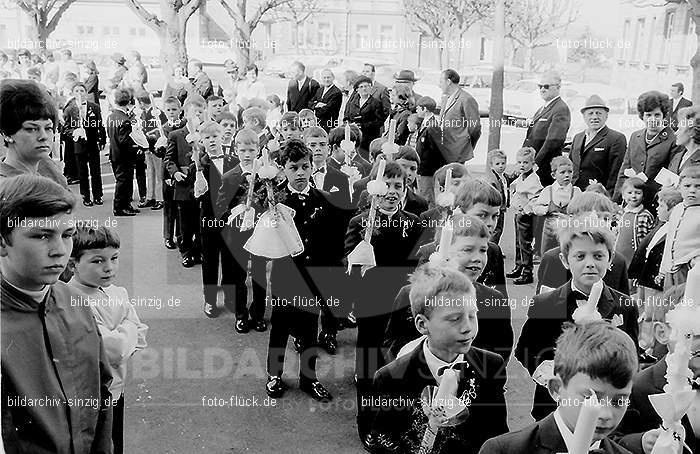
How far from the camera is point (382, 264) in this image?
436 centimetres

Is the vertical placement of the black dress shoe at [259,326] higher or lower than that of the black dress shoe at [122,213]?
lower

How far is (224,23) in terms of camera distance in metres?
37.5

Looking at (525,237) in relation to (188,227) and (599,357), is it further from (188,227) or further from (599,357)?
(599,357)

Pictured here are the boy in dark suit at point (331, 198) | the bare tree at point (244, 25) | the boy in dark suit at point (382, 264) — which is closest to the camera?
the boy in dark suit at point (382, 264)

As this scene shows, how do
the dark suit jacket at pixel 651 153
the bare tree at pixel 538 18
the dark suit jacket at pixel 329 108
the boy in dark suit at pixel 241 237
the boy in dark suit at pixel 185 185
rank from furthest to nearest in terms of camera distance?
1. the bare tree at pixel 538 18
2. the dark suit jacket at pixel 329 108
3. the boy in dark suit at pixel 185 185
4. the dark suit jacket at pixel 651 153
5. the boy in dark suit at pixel 241 237

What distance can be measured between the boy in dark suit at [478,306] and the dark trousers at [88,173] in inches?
283

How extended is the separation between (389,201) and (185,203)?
11.7ft

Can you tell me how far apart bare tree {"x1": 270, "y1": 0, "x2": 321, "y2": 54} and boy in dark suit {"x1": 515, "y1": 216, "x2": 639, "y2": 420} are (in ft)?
81.5

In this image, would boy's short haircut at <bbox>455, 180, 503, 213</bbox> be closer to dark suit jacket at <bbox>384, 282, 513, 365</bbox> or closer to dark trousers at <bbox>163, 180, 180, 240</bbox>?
dark suit jacket at <bbox>384, 282, 513, 365</bbox>

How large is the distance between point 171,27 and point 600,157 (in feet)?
36.9

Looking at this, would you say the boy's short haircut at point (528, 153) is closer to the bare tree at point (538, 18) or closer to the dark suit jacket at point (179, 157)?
the dark suit jacket at point (179, 157)

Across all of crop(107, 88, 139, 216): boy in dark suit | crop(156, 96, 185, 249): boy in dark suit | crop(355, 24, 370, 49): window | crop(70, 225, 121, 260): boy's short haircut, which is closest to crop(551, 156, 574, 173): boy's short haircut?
crop(156, 96, 185, 249): boy in dark suit

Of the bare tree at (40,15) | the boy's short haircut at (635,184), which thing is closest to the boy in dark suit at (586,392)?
the boy's short haircut at (635,184)

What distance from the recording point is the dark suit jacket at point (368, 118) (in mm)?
10305
